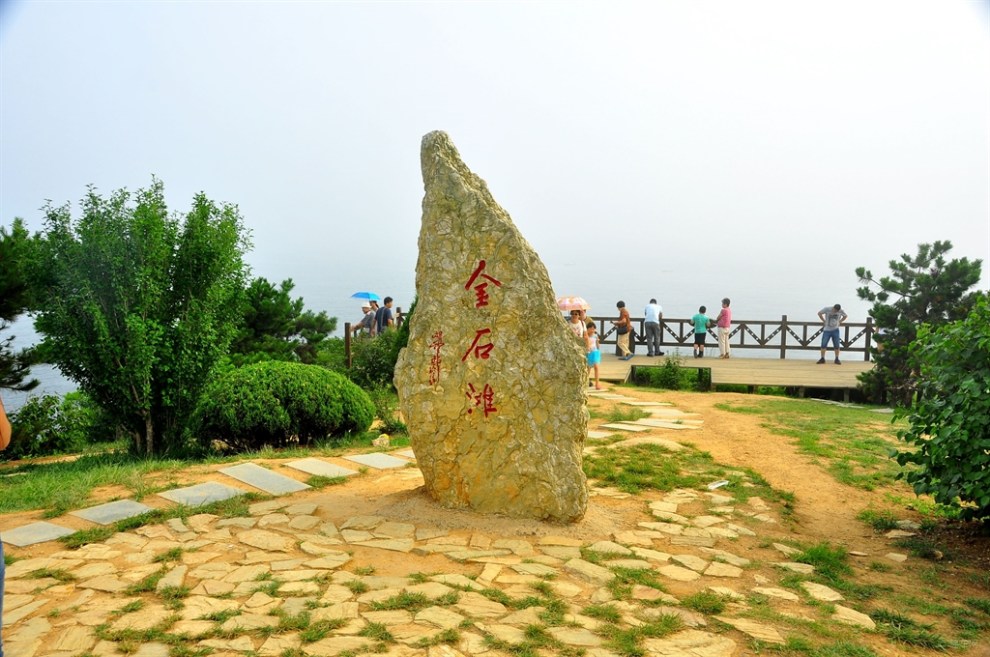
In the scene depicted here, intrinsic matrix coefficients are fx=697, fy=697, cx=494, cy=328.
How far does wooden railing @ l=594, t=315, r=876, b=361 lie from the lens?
18609mm

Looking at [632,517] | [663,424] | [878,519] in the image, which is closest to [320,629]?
[632,517]

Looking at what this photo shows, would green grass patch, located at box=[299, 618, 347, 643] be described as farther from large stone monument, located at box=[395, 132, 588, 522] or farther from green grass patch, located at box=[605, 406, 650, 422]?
green grass patch, located at box=[605, 406, 650, 422]

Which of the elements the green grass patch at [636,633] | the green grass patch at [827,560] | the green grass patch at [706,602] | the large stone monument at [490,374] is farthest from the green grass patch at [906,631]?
the large stone monument at [490,374]

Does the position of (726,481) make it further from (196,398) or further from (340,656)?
(196,398)

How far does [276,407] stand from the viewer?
7770 mm

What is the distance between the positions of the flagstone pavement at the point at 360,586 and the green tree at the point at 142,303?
274 centimetres

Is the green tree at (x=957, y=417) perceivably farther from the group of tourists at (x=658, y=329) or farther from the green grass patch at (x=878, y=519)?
the group of tourists at (x=658, y=329)

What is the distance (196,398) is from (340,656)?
18.9 feet

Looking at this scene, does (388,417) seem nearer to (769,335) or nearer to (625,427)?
(625,427)

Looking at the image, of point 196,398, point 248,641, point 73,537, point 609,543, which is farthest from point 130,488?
point 609,543

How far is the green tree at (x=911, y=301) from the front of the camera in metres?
12.2

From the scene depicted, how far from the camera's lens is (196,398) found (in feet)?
26.7

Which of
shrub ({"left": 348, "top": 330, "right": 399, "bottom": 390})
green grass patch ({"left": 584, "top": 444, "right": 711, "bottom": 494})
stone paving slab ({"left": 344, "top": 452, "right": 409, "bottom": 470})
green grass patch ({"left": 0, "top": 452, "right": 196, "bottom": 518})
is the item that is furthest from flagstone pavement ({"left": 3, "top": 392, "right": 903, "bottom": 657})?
shrub ({"left": 348, "top": 330, "right": 399, "bottom": 390})

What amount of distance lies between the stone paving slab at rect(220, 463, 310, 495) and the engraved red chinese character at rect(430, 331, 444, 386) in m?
1.69
